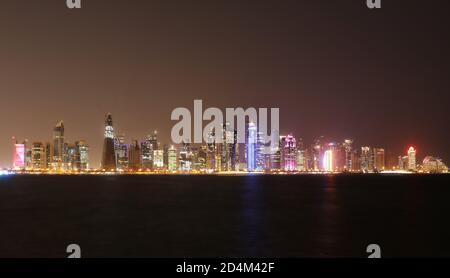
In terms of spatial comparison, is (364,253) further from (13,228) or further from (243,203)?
(243,203)

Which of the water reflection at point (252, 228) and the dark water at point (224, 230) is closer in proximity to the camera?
the dark water at point (224, 230)

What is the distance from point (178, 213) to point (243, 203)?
14.9 metres

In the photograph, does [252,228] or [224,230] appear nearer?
[224,230]

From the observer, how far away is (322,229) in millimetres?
41281

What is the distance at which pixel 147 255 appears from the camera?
30.3m

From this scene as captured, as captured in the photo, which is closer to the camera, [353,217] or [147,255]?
[147,255]

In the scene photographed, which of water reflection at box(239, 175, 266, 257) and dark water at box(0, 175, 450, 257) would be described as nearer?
A: dark water at box(0, 175, 450, 257)

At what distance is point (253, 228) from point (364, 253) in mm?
12397
